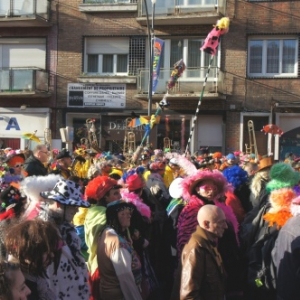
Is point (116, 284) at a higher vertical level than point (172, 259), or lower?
higher

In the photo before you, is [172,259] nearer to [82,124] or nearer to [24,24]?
[82,124]

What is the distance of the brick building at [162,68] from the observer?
65.3ft

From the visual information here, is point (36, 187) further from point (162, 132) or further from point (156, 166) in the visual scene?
point (162, 132)

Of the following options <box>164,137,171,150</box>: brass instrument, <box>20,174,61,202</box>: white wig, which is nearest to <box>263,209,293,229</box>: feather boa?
<box>20,174,61,202</box>: white wig

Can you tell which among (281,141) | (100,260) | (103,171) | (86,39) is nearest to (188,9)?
(86,39)

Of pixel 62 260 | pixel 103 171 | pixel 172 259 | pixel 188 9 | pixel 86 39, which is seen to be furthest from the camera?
pixel 86 39

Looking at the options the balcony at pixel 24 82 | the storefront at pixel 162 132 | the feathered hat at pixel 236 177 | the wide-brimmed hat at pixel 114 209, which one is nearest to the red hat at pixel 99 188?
the wide-brimmed hat at pixel 114 209

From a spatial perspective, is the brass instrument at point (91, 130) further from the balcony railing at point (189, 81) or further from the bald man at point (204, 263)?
the bald man at point (204, 263)

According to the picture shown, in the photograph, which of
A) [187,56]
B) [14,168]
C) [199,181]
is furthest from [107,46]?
[199,181]

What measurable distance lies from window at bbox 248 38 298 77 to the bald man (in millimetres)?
16945

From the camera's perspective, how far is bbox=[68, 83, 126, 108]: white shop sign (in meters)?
21.0

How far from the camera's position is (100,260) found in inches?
161

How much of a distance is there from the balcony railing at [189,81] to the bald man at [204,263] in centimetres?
1613

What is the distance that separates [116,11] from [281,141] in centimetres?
846
